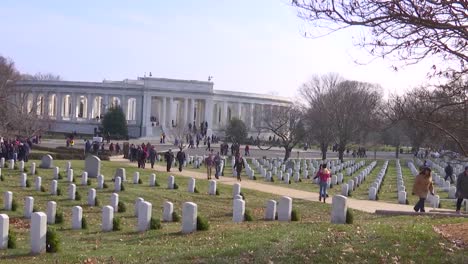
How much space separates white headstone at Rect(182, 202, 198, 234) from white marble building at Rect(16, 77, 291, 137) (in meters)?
86.6

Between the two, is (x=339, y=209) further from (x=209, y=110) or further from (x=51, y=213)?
(x=209, y=110)

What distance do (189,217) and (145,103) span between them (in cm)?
9605

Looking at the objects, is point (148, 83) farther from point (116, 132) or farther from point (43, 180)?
point (43, 180)

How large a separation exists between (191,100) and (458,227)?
4019 inches

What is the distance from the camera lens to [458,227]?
13820mm

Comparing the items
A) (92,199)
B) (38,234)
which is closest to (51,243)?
(38,234)

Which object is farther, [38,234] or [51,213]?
[51,213]

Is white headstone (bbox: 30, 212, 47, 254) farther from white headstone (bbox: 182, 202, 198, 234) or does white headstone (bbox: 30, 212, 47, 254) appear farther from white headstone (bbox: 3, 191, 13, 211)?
white headstone (bbox: 3, 191, 13, 211)

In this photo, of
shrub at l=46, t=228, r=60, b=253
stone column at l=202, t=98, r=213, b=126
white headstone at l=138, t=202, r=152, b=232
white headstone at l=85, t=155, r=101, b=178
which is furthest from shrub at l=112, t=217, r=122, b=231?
stone column at l=202, t=98, r=213, b=126

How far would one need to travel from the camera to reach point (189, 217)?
15.2 meters

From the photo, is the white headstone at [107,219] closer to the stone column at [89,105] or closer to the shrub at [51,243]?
the shrub at [51,243]

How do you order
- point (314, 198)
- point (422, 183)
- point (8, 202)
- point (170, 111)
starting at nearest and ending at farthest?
1. point (422, 183)
2. point (8, 202)
3. point (314, 198)
4. point (170, 111)

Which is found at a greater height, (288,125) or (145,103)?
(145,103)

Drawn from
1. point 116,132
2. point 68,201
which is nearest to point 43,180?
point 68,201
